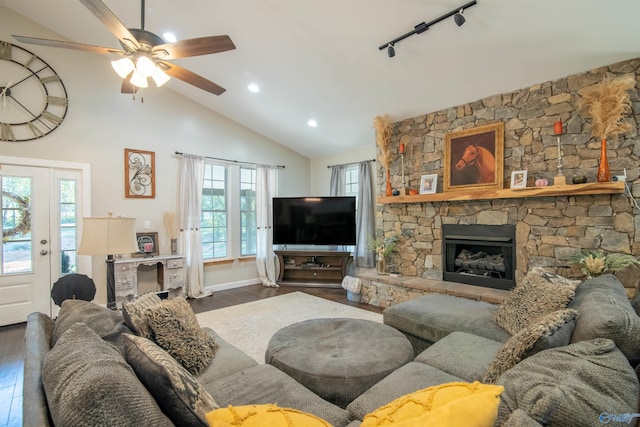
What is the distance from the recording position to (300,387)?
5.10 feet

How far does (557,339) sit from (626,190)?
2.62 m

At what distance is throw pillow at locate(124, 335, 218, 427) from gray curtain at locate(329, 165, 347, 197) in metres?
5.26

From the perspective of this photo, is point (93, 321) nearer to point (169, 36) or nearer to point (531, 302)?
point (531, 302)

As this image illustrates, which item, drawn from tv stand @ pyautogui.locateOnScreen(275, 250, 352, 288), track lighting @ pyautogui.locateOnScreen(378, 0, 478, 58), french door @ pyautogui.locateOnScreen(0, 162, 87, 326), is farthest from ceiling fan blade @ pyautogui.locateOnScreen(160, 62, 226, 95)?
tv stand @ pyautogui.locateOnScreen(275, 250, 352, 288)

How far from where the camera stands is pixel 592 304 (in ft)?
5.15

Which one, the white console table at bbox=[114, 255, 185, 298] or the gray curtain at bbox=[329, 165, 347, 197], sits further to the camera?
the gray curtain at bbox=[329, 165, 347, 197]

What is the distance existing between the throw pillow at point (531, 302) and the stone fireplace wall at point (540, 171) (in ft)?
4.46

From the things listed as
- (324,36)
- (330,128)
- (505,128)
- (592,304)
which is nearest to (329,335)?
(592,304)

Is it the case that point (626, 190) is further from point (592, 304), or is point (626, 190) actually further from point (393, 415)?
point (393, 415)

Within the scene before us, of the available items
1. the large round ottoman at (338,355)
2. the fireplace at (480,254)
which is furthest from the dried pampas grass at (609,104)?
the large round ottoman at (338,355)

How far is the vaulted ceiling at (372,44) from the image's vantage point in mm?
2650

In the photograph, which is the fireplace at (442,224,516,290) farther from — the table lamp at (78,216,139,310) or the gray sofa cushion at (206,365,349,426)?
the table lamp at (78,216,139,310)

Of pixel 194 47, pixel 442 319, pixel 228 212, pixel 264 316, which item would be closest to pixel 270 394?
pixel 442 319

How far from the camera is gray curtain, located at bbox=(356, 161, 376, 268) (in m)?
5.55
